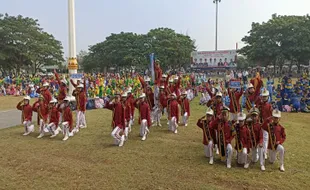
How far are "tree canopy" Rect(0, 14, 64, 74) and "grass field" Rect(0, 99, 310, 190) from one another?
32.3 metres

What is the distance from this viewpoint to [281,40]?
4338 centimetres

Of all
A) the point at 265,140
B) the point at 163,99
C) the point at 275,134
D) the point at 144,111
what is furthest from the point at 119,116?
the point at 275,134

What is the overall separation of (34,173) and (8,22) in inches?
1521

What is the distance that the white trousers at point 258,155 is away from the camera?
7402mm

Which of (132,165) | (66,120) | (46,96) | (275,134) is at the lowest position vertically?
(132,165)

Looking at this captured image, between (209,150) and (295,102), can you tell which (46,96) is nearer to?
(209,150)

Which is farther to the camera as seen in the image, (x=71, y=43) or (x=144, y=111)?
(x=71, y=43)

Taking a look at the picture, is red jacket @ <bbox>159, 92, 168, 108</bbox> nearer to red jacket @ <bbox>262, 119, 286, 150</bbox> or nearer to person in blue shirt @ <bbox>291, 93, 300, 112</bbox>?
red jacket @ <bbox>262, 119, 286, 150</bbox>

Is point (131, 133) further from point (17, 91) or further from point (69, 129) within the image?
point (17, 91)

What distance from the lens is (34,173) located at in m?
7.04

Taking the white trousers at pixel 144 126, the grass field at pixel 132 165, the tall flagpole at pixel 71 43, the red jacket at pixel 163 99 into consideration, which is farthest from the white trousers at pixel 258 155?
the tall flagpole at pixel 71 43

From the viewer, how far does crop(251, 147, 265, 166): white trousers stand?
291 inches

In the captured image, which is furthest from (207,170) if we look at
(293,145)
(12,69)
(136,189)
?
(12,69)

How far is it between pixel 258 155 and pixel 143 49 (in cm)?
4188
